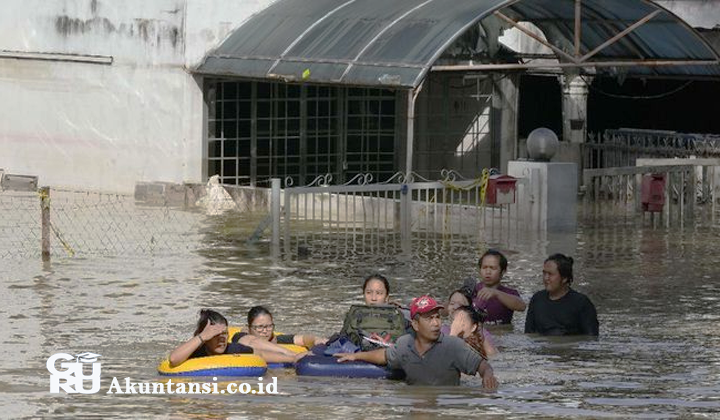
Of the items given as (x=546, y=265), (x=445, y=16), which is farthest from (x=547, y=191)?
(x=546, y=265)

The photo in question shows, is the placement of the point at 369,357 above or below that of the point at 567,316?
below

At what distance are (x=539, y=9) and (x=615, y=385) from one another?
18493 mm

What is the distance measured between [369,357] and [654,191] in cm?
1373

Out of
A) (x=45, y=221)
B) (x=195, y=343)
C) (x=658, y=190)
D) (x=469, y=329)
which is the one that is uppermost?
(x=658, y=190)

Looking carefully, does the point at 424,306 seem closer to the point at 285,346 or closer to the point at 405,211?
the point at 285,346

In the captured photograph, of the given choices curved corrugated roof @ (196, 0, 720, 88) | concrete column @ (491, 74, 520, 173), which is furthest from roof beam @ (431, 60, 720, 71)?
concrete column @ (491, 74, 520, 173)

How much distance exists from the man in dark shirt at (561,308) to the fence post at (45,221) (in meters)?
7.86

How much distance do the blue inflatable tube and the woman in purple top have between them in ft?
8.54

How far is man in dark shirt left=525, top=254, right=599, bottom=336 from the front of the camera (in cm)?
1741

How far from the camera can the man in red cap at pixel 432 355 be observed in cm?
1462

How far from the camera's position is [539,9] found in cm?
3319

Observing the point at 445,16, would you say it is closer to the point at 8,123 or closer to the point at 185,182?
the point at 185,182

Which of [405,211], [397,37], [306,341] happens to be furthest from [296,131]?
[306,341]

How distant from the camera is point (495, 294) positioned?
18.2 metres
